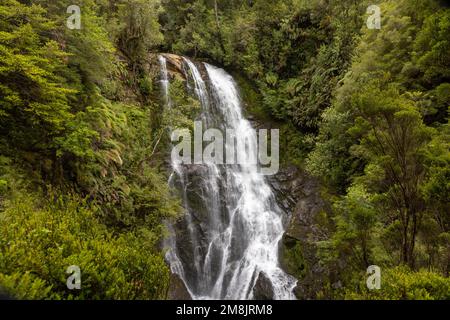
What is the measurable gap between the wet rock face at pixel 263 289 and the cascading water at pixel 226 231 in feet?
0.41

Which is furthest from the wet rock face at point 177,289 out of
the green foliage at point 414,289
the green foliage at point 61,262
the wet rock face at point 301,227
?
the green foliage at point 414,289

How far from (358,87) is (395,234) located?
24.0ft

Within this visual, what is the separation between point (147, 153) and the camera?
1362 cm

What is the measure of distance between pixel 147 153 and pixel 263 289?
22.6 feet

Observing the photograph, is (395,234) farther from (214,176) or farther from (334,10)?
(334,10)

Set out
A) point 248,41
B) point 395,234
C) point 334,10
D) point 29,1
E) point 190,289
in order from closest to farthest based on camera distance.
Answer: point 395,234, point 29,1, point 190,289, point 334,10, point 248,41

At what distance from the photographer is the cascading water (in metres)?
13.4

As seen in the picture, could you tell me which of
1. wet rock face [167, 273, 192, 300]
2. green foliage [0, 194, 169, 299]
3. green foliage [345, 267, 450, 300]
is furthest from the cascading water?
green foliage [345, 267, 450, 300]

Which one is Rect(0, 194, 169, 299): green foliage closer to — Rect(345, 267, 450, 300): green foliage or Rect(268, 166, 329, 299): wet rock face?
Rect(345, 267, 450, 300): green foliage

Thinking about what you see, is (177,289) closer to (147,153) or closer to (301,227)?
(147,153)

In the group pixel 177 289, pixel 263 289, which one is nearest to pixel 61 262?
pixel 177 289
